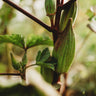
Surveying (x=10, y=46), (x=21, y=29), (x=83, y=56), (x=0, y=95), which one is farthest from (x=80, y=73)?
(x=0, y=95)

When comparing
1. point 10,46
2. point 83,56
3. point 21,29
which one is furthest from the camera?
point 21,29

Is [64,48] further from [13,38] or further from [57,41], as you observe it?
[13,38]

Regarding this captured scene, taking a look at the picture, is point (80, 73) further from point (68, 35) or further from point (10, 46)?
point (68, 35)

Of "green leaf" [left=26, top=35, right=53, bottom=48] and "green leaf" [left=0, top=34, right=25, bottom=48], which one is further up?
"green leaf" [left=0, top=34, right=25, bottom=48]

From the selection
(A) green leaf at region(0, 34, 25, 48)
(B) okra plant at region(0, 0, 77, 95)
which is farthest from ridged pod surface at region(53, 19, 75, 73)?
(A) green leaf at region(0, 34, 25, 48)

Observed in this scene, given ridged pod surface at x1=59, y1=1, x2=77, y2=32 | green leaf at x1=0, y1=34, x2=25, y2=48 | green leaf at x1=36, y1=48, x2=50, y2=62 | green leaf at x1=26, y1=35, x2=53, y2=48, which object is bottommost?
green leaf at x1=36, y1=48, x2=50, y2=62

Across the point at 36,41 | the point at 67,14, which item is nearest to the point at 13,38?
the point at 36,41

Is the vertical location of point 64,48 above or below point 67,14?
below

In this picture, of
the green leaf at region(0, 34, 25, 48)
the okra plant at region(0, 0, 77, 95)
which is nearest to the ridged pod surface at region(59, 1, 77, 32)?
the okra plant at region(0, 0, 77, 95)

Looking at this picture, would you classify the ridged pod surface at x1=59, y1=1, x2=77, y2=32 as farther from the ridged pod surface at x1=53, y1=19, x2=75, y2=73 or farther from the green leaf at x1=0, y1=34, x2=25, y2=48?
the green leaf at x1=0, y1=34, x2=25, y2=48
